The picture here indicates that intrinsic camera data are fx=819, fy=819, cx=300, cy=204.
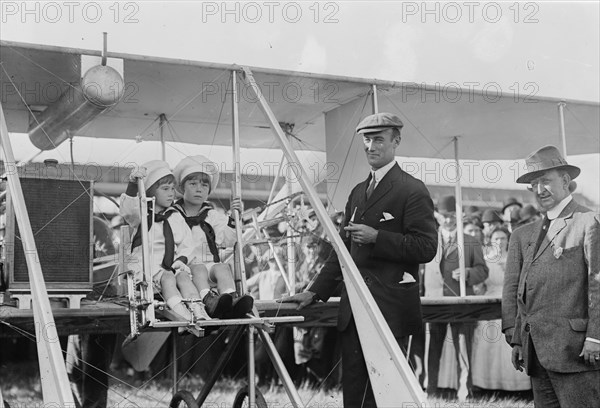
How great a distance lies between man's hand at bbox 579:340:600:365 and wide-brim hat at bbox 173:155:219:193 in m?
2.77

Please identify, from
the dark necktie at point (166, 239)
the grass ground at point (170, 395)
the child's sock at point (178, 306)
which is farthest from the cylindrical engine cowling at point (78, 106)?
the grass ground at point (170, 395)

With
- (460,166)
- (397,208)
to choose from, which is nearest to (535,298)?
(397,208)

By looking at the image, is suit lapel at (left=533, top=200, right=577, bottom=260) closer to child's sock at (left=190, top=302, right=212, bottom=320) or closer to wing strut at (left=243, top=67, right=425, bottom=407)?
wing strut at (left=243, top=67, right=425, bottom=407)

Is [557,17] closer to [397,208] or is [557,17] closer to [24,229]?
[397,208]

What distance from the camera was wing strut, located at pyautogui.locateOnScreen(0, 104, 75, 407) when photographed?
11.7 ft

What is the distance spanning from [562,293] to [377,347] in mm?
1202

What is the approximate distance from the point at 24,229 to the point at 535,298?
291 centimetres

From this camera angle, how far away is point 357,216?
16.8 ft

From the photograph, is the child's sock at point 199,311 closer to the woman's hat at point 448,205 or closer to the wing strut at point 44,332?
the wing strut at point 44,332

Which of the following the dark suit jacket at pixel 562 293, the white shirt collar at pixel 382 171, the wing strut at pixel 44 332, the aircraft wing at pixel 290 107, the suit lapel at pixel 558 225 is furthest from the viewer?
the aircraft wing at pixel 290 107

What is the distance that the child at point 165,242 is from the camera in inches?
194

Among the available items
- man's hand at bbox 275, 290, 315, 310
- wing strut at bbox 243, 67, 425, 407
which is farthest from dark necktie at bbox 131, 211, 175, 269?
wing strut at bbox 243, 67, 425, 407

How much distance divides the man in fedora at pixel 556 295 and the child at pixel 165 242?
189cm

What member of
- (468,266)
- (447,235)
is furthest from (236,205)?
(447,235)
